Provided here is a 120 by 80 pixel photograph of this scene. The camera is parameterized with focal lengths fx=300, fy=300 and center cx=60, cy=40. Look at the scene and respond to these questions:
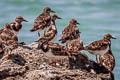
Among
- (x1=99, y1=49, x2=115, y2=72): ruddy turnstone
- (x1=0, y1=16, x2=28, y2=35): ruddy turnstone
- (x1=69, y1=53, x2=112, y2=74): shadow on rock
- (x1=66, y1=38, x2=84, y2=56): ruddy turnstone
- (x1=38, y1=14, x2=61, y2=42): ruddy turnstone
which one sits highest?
(x1=0, y1=16, x2=28, y2=35): ruddy turnstone

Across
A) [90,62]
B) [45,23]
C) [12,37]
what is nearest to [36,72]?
[90,62]

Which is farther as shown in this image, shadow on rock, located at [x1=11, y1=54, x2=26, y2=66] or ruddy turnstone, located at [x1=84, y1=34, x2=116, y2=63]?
ruddy turnstone, located at [x1=84, y1=34, x2=116, y2=63]

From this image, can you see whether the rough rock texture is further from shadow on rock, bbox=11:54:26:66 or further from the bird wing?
the bird wing

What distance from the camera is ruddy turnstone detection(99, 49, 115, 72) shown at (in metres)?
14.6

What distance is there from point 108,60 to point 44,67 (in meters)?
5.29

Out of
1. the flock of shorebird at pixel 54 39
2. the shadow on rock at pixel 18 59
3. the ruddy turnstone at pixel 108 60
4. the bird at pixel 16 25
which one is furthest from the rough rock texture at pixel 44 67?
the bird at pixel 16 25

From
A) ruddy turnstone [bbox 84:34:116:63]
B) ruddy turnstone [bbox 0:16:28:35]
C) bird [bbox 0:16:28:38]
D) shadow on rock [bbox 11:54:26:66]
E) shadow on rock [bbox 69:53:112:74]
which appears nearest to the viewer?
shadow on rock [bbox 11:54:26:66]

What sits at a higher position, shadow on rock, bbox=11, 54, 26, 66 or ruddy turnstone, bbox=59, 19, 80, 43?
ruddy turnstone, bbox=59, 19, 80, 43

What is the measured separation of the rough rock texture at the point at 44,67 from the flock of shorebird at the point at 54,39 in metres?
0.38

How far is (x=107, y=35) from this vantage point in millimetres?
17359

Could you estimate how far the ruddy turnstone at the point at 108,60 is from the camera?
1463 cm

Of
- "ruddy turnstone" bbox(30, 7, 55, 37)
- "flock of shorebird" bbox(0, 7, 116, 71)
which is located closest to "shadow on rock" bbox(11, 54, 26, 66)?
"flock of shorebird" bbox(0, 7, 116, 71)

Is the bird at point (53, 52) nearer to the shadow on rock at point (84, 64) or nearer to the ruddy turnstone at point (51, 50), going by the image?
the ruddy turnstone at point (51, 50)

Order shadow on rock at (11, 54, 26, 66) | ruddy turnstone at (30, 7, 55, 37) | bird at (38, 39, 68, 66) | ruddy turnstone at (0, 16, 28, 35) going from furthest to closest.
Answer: ruddy turnstone at (30, 7, 55, 37) < ruddy turnstone at (0, 16, 28, 35) < bird at (38, 39, 68, 66) < shadow on rock at (11, 54, 26, 66)
